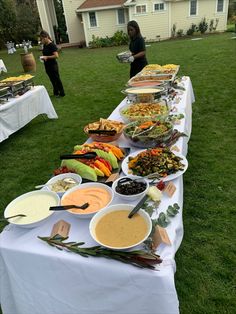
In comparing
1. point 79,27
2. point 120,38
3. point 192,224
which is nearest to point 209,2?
point 120,38

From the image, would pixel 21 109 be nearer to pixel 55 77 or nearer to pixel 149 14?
pixel 55 77

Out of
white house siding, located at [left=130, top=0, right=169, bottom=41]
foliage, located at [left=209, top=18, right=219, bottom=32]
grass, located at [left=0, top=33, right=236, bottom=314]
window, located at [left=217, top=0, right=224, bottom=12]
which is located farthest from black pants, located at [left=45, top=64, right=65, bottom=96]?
window, located at [left=217, top=0, right=224, bottom=12]

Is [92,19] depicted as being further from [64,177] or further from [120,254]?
[120,254]

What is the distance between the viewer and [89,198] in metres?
1.27

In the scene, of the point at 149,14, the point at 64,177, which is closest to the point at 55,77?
the point at 64,177

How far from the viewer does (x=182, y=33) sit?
16.2 metres

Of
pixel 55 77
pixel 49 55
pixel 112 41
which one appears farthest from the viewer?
pixel 112 41

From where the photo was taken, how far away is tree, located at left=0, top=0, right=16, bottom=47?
19.4 meters

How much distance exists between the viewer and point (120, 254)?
0.97 metres

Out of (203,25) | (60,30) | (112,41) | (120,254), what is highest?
(60,30)

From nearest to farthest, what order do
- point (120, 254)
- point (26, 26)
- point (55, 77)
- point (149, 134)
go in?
point (120, 254) < point (149, 134) < point (55, 77) < point (26, 26)

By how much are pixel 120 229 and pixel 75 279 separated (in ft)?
0.84

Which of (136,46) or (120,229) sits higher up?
(136,46)

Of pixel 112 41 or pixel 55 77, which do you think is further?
pixel 112 41
